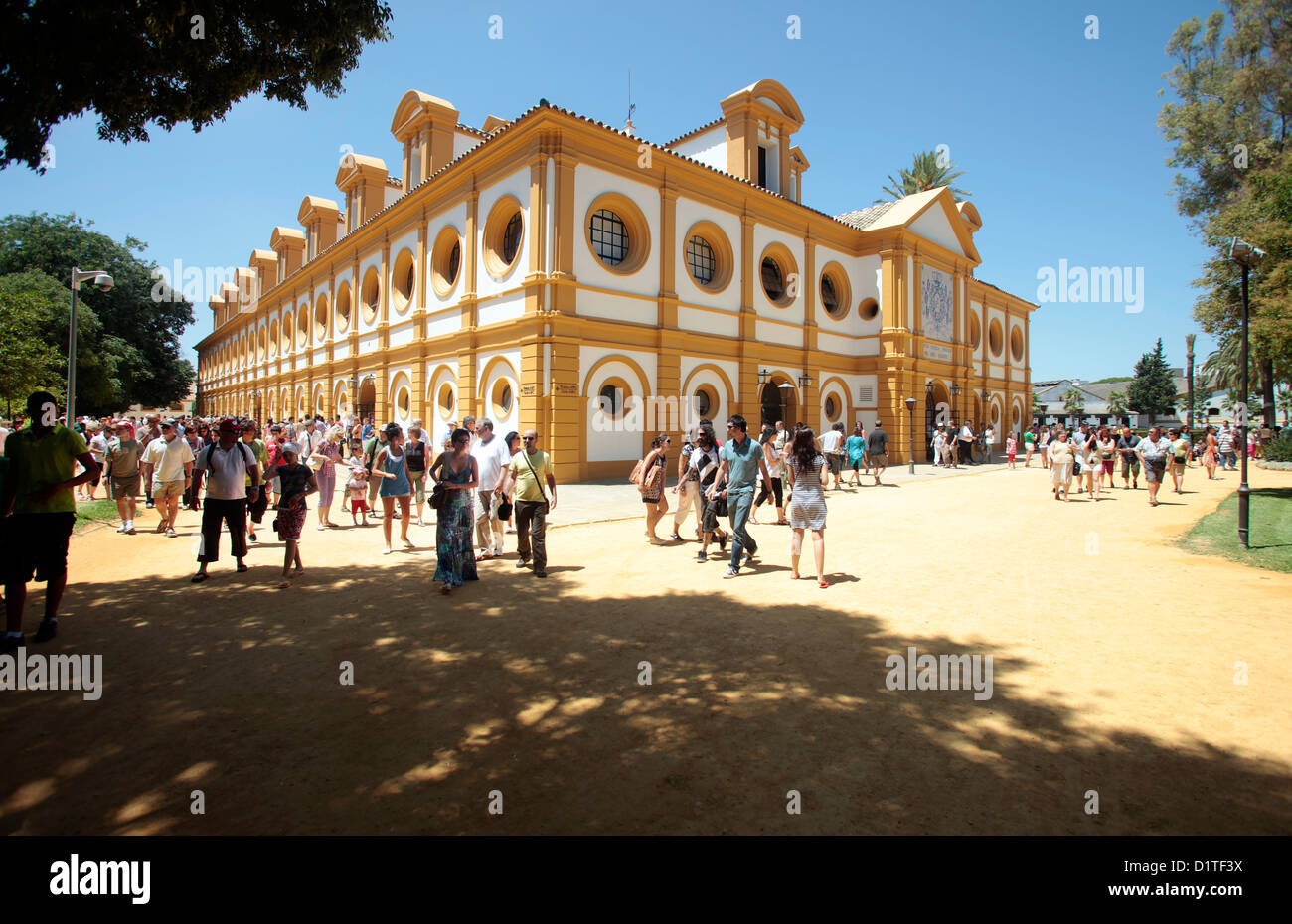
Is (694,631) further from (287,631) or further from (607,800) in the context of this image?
(287,631)

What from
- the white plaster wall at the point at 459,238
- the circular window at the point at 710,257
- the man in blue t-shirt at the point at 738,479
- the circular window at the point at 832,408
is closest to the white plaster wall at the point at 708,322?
the circular window at the point at 710,257

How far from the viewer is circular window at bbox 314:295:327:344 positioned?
31047 mm

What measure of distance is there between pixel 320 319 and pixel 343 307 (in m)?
3.76

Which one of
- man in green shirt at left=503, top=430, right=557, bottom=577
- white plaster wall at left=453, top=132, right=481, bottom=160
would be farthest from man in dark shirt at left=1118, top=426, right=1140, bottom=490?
white plaster wall at left=453, top=132, right=481, bottom=160

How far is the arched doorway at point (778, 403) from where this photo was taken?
77.5 ft

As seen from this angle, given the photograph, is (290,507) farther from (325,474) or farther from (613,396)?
(613,396)

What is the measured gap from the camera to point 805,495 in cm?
711

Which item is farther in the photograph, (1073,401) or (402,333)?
(1073,401)

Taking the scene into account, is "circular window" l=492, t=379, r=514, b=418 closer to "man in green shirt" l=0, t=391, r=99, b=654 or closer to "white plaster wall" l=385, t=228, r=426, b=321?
"white plaster wall" l=385, t=228, r=426, b=321

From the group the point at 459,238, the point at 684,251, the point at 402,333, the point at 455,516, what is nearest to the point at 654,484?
the point at 455,516

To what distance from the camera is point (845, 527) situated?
10.9m

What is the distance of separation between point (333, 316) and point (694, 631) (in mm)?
29382

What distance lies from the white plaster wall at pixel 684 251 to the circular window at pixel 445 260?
731 centimetres
